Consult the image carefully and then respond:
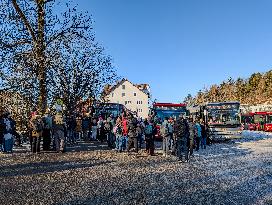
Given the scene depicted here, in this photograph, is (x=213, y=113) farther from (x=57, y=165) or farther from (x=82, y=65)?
(x=57, y=165)

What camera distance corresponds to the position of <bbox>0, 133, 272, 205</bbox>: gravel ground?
28.6 ft

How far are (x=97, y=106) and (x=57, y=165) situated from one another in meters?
23.8

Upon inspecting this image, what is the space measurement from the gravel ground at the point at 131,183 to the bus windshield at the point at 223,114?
1940cm

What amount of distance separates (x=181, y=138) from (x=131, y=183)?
287 inches

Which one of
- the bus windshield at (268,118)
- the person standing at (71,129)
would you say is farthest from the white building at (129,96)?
the person standing at (71,129)

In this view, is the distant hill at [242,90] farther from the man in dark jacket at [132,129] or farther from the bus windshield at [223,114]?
the man in dark jacket at [132,129]

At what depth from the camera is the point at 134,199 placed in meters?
8.62

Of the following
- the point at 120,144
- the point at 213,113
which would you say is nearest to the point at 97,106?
the point at 213,113

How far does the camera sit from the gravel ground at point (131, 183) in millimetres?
8719

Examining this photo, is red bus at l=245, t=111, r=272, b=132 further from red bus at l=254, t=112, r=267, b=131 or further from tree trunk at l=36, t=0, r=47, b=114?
tree trunk at l=36, t=0, r=47, b=114

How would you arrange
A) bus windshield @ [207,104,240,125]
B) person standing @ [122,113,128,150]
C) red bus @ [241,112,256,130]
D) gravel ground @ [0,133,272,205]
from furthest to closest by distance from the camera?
red bus @ [241,112,256,130] → bus windshield @ [207,104,240,125] → person standing @ [122,113,128,150] → gravel ground @ [0,133,272,205]

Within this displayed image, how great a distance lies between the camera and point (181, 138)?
1791cm

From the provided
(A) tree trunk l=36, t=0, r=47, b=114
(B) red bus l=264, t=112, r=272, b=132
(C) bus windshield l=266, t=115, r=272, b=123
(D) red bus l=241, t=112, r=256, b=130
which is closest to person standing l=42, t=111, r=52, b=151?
(A) tree trunk l=36, t=0, r=47, b=114

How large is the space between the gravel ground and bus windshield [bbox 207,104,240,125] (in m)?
19.4
